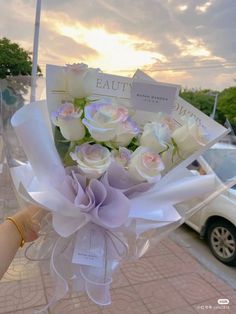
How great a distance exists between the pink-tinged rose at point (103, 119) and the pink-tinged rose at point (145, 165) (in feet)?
0.31

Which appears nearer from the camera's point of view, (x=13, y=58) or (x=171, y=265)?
(x=171, y=265)

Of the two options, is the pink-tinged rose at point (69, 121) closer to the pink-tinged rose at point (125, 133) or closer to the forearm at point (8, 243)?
the pink-tinged rose at point (125, 133)

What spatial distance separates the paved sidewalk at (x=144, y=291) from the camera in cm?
245

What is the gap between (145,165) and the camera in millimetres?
887

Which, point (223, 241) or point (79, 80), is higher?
point (79, 80)

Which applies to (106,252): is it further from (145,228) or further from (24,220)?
(24,220)

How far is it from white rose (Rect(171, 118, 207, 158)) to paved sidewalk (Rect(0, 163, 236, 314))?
1479mm

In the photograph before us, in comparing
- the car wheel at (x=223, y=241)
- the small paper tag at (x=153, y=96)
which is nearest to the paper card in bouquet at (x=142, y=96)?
the small paper tag at (x=153, y=96)

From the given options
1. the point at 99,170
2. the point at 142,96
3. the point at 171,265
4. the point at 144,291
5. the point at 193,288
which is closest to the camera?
the point at 99,170

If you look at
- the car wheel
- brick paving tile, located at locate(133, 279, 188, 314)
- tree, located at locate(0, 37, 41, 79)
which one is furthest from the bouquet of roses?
tree, located at locate(0, 37, 41, 79)

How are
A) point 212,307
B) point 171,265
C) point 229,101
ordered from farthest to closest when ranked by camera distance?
point 229,101 < point 171,265 < point 212,307

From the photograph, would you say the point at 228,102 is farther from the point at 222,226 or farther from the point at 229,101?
the point at 222,226

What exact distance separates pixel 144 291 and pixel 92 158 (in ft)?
7.65

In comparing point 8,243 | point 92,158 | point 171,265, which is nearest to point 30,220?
point 8,243
